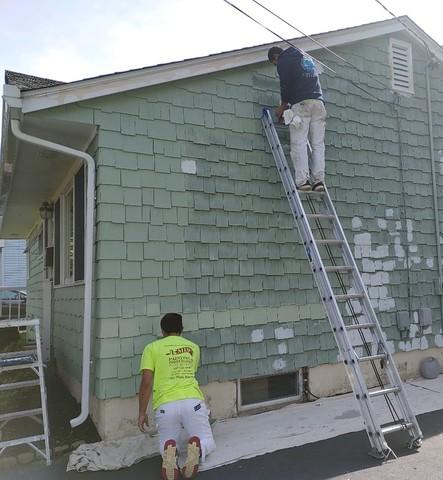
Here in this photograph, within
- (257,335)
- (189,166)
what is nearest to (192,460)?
(257,335)

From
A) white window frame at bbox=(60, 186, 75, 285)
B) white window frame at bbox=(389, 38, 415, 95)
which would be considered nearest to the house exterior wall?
white window frame at bbox=(389, 38, 415, 95)

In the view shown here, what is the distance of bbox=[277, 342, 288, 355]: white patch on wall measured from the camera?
17.0 feet

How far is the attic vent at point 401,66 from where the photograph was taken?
652 centimetres

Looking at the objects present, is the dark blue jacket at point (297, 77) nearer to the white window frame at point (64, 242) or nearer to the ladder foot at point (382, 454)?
the white window frame at point (64, 242)

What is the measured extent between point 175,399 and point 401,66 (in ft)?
18.1

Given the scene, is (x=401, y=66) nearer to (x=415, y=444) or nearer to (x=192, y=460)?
(x=415, y=444)

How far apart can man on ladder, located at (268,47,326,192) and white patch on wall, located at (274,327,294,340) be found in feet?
5.16

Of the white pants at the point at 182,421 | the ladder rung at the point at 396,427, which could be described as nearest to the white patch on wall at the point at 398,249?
the ladder rung at the point at 396,427

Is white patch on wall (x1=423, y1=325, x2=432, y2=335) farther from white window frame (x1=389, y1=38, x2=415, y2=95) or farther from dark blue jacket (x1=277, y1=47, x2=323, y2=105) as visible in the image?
dark blue jacket (x1=277, y1=47, x2=323, y2=105)

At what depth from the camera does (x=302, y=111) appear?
4.96 m

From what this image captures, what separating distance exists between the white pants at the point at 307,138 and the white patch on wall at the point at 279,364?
1.93 meters

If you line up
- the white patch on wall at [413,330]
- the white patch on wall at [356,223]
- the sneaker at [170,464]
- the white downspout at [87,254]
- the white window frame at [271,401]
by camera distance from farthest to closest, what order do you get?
1. the white patch on wall at [413,330]
2. the white patch on wall at [356,223]
3. the white window frame at [271,401]
4. the white downspout at [87,254]
5. the sneaker at [170,464]

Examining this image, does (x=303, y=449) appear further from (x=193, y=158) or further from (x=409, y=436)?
(x=193, y=158)

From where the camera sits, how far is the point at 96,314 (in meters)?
4.49
